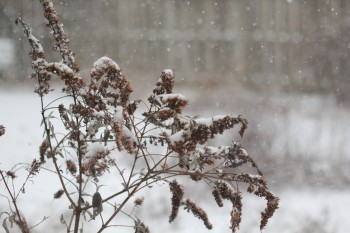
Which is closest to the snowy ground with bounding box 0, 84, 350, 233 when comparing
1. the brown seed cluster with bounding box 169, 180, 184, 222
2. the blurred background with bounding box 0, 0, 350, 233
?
the blurred background with bounding box 0, 0, 350, 233

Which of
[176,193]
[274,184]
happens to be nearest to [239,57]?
[274,184]

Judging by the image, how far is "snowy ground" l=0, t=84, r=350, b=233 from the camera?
8.48 ft

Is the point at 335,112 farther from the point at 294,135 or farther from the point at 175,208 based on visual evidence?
the point at 175,208

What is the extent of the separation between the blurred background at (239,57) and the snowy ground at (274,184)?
14 mm

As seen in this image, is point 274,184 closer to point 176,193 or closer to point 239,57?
point 239,57

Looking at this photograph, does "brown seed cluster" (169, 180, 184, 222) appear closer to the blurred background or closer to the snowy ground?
the snowy ground

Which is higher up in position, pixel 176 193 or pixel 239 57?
pixel 239 57

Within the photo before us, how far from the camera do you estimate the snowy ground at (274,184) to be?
258cm

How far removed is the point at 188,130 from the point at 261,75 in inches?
151

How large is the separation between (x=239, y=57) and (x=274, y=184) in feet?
5.56


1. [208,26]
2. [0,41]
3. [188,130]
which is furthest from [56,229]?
[208,26]

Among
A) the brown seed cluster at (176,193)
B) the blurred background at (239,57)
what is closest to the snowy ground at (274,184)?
the blurred background at (239,57)

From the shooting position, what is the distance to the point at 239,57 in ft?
15.6

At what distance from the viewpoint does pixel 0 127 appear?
894mm
